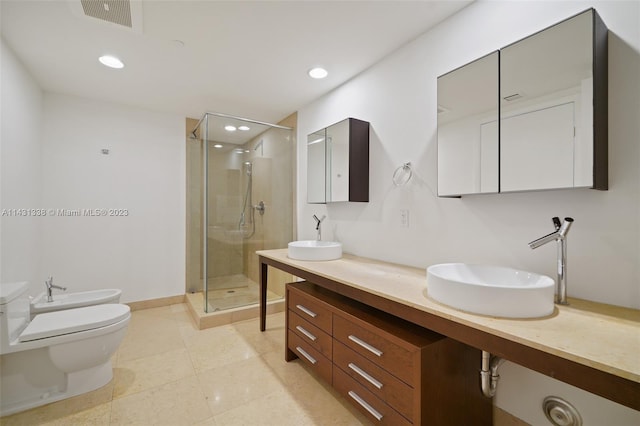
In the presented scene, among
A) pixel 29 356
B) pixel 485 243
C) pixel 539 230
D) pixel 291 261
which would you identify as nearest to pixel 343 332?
pixel 291 261

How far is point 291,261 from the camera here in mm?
2135

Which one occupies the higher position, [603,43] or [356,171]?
[603,43]

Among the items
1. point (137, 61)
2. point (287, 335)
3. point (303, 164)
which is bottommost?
point (287, 335)

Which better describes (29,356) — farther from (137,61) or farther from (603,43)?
(603,43)

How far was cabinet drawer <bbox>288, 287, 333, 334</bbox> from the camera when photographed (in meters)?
1.74

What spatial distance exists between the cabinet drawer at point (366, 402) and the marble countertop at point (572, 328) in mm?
541

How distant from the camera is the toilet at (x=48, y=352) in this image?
1.63 metres

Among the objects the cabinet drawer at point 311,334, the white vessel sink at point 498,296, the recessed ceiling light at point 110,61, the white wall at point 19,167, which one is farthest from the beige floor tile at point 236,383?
the recessed ceiling light at point 110,61

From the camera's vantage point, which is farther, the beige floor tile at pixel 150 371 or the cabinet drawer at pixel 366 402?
the beige floor tile at pixel 150 371

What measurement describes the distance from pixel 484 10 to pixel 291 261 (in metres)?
1.96

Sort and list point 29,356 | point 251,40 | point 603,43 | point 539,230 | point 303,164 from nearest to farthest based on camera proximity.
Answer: point 603,43 → point 539,230 → point 29,356 → point 251,40 → point 303,164

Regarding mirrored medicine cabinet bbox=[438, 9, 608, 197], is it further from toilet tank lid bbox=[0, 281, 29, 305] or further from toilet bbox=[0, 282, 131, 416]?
toilet tank lid bbox=[0, 281, 29, 305]

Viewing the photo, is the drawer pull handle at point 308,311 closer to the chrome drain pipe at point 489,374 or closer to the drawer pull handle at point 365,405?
the drawer pull handle at point 365,405

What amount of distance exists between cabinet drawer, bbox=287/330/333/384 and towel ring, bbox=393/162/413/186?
1.29 metres
